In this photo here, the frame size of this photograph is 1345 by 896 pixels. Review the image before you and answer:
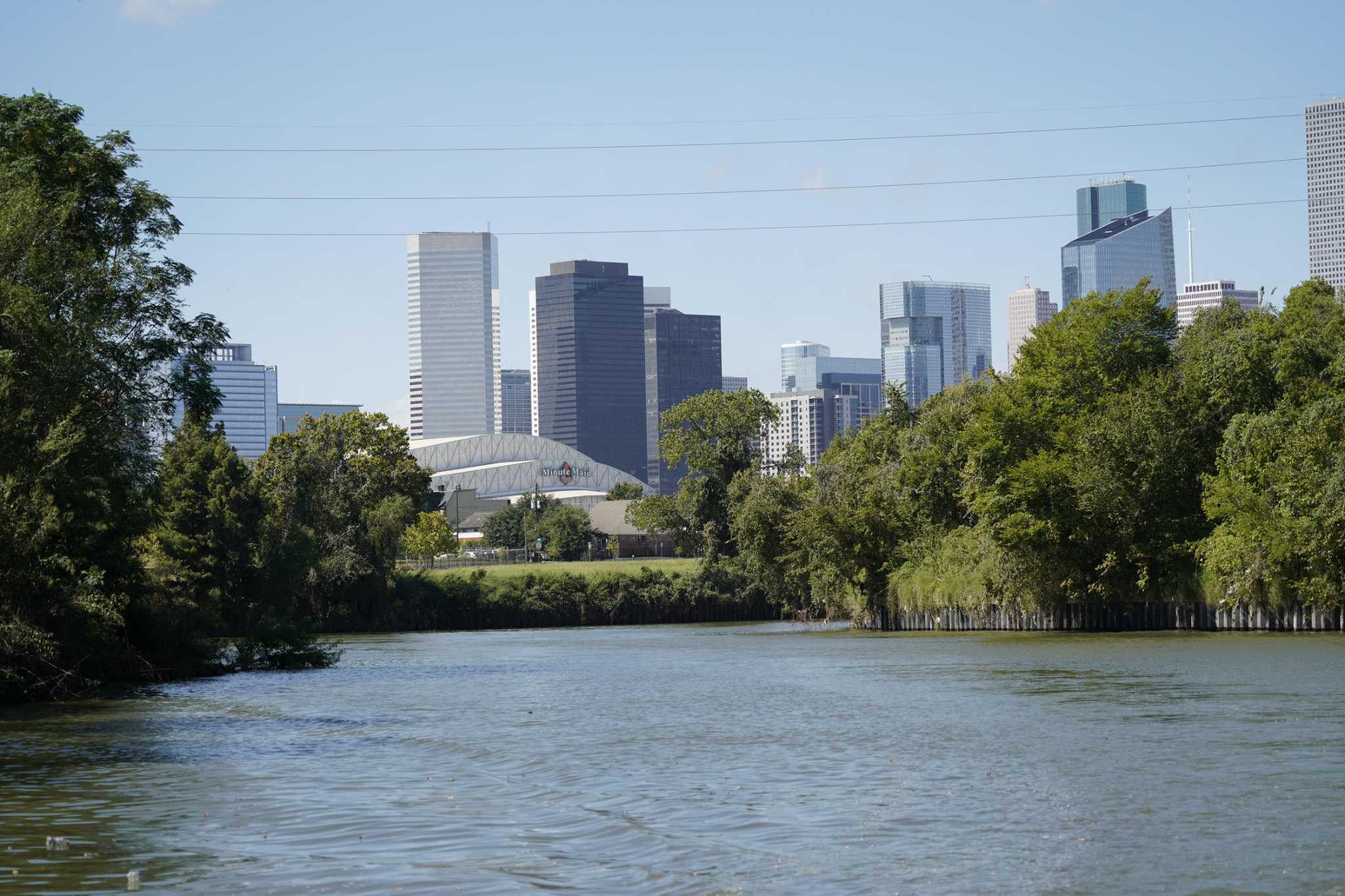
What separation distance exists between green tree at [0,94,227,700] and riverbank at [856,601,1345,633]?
35.6 metres

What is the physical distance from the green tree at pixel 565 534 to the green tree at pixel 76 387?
395 ft

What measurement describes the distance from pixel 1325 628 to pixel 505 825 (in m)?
41.0

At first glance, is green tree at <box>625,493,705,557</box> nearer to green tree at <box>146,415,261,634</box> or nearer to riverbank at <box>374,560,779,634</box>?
riverbank at <box>374,560,779,634</box>

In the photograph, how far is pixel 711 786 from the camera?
18766 millimetres

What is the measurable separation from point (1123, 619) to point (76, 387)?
134ft

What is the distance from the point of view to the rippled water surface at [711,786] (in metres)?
13.2

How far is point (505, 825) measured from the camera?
16047 mm

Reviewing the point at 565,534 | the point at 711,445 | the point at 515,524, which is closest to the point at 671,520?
the point at 711,445

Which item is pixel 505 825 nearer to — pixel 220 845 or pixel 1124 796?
pixel 220 845

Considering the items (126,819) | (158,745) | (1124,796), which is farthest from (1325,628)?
(126,819)

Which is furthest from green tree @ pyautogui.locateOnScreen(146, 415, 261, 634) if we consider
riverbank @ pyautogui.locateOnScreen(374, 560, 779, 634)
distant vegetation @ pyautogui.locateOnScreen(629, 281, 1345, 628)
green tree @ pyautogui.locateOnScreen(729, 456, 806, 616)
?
green tree @ pyautogui.locateOnScreen(729, 456, 806, 616)

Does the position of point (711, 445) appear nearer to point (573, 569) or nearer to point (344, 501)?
point (573, 569)

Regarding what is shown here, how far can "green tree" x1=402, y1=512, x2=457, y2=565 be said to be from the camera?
14425cm

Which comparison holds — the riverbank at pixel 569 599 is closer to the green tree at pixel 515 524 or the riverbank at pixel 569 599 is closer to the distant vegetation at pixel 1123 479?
the distant vegetation at pixel 1123 479
